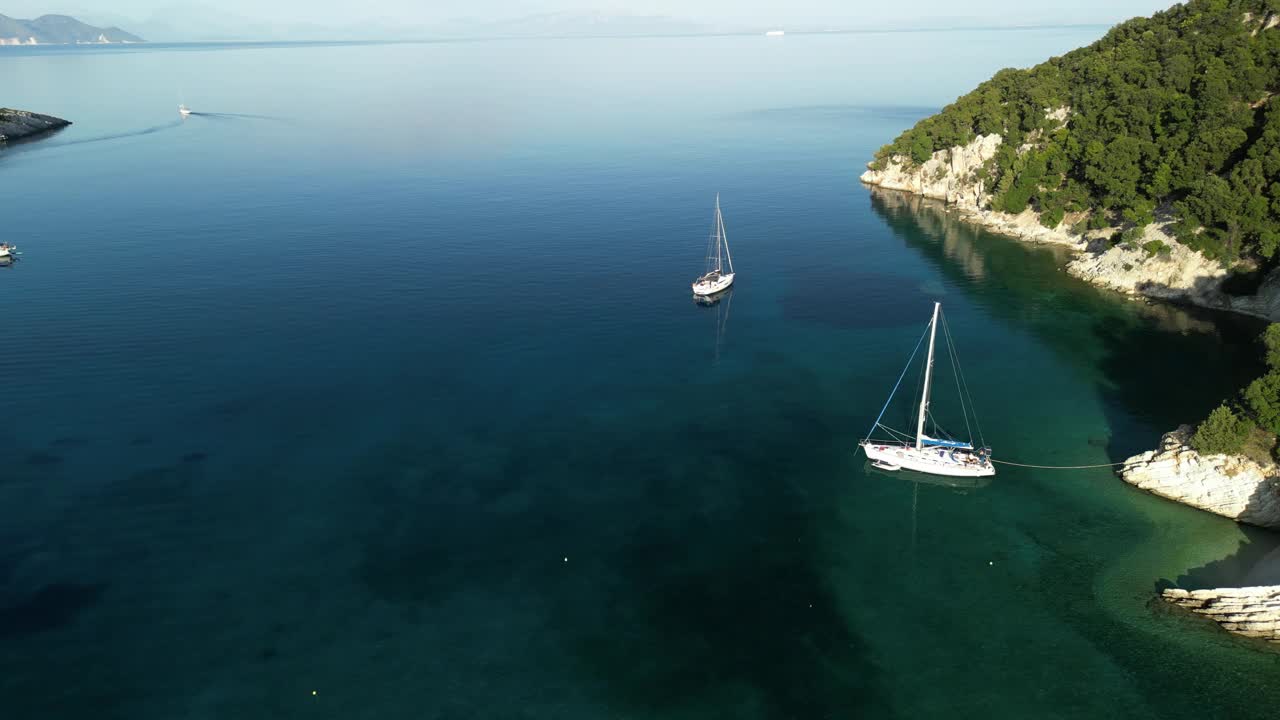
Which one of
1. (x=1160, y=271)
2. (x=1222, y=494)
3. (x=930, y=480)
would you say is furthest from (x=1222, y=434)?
(x=1160, y=271)

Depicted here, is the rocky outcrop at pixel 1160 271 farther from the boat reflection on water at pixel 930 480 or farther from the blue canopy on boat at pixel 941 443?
the boat reflection on water at pixel 930 480

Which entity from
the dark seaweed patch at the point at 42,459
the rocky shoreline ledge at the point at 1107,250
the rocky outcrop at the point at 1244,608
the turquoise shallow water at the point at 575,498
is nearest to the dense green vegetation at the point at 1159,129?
the rocky shoreline ledge at the point at 1107,250

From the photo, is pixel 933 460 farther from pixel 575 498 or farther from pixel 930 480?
pixel 575 498

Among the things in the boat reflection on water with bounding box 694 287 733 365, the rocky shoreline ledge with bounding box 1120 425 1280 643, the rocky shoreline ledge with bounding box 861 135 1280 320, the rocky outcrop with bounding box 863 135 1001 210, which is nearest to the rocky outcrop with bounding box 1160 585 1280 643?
the rocky shoreline ledge with bounding box 1120 425 1280 643

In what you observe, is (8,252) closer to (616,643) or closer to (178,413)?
(178,413)

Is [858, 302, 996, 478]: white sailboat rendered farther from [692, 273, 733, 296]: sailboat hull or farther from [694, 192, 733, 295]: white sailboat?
[694, 192, 733, 295]: white sailboat

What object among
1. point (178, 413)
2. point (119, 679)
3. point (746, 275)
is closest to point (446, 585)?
point (119, 679)
